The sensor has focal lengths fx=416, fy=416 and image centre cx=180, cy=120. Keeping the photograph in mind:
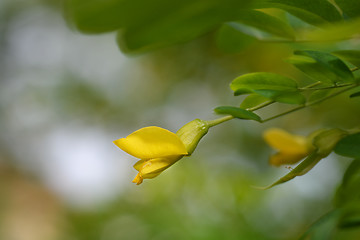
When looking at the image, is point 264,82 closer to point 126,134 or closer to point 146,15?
point 146,15

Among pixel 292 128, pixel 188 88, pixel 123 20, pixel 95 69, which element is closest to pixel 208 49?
pixel 188 88

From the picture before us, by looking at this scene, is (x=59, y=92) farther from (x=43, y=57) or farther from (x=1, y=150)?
(x=1, y=150)

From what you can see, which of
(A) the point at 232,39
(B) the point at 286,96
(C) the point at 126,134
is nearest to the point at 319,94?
(B) the point at 286,96

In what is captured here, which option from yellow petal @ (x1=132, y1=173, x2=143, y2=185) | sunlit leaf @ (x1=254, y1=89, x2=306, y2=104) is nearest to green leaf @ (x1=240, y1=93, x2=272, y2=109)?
sunlit leaf @ (x1=254, y1=89, x2=306, y2=104)

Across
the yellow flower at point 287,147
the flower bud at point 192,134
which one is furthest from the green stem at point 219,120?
the yellow flower at point 287,147

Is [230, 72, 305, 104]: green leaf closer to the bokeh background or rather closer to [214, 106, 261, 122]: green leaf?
[214, 106, 261, 122]: green leaf
